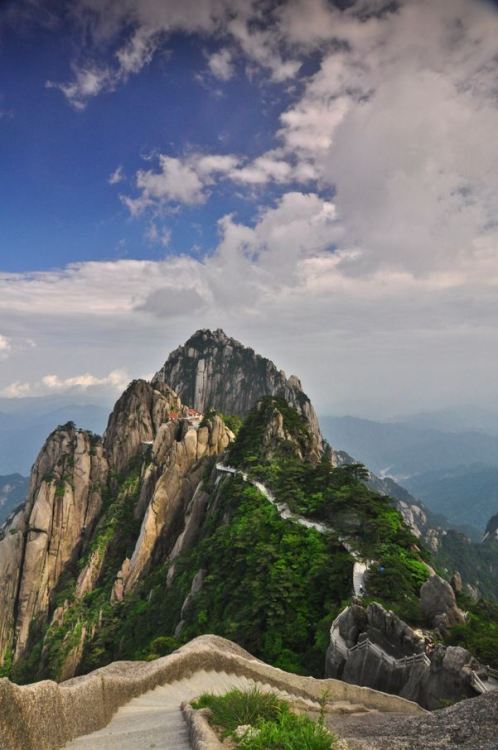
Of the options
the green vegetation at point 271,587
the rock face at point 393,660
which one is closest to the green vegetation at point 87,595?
the green vegetation at point 271,587

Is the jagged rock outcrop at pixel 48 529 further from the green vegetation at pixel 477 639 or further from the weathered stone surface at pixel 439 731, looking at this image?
the weathered stone surface at pixel 439 731

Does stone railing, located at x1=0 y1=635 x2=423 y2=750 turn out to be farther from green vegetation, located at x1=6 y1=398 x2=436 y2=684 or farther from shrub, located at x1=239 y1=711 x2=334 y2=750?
green vegetation, located at x1=6 y1=398 x2=436 y2=684

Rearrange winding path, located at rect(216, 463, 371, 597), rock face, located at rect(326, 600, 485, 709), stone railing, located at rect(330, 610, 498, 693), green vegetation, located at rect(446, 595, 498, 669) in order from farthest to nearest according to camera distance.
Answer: winding path, located at rect(216, 463, 371, 597), green vegetation, located at rect(446, 595, 498, 669), rock face, located at rect(326, 600, 485, 709), stone railing, located at rect(330, 610, 498, 693)

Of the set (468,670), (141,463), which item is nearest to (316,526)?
(468,670)

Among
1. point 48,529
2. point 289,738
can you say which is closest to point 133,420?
point 48,529

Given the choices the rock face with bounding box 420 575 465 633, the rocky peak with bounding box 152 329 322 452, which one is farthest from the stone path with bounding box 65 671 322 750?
the rocky peak with bounding box 152 329 322 452

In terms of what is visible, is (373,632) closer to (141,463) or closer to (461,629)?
(461,629)
